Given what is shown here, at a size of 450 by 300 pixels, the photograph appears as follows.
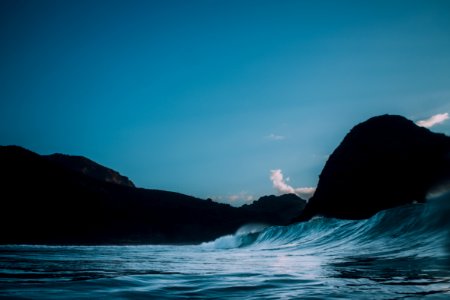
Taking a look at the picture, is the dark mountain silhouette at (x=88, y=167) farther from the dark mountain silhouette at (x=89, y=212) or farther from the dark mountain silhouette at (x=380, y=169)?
the dark mountain silhouette at (x=380, y=169)

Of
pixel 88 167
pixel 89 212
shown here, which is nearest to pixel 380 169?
pixel 89 212

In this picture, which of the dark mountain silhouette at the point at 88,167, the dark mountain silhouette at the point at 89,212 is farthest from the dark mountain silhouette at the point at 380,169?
the dark mountain silhouette at the point at 88,167

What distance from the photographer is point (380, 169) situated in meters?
31.5

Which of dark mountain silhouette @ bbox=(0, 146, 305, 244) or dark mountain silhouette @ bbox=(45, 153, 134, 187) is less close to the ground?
dark mountain silhouette @ bbox=(45, 153, 134, 187)

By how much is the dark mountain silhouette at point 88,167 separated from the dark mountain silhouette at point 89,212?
125 ft

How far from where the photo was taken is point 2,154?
5647cm

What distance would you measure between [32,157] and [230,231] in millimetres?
43478

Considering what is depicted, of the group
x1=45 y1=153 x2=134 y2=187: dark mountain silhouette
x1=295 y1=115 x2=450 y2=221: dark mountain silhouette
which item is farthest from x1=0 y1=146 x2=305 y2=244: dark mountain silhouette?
x1=45 y1=153 x2=134 y2=187: dark mountain silhouette

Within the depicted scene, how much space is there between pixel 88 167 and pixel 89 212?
55702mm

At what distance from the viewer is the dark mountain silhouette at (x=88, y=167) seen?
10386 centimetres

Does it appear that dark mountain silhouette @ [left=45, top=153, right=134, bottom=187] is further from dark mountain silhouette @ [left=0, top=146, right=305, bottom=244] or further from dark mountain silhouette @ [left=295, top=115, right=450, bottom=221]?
dark mountain silhouette @ [left=295, top=115, right=450, bottom=221]

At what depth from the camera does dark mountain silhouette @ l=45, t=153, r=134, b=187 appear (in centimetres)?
10386

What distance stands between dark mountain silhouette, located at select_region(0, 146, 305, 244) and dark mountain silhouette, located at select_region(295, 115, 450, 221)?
102 feet

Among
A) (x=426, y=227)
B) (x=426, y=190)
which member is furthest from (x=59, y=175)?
(x=426, y=227)
